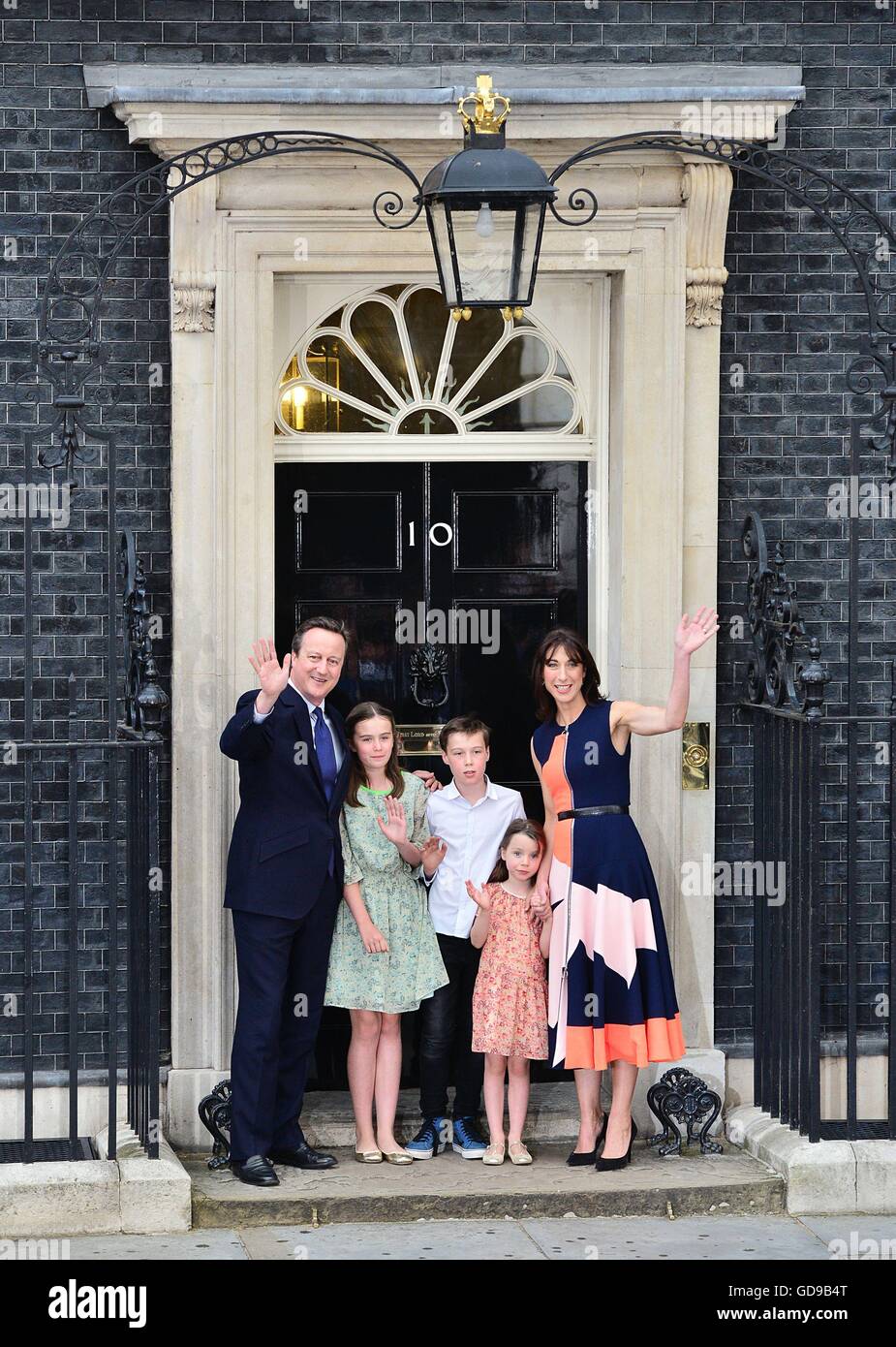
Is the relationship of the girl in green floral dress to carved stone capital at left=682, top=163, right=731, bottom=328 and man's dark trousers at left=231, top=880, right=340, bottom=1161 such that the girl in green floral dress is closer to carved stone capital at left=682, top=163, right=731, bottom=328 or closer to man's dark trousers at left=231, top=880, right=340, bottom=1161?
man's dark trousers at left=231, top=880, right=340, bottom=1161

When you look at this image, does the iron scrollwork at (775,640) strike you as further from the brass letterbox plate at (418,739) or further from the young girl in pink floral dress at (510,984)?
the brass letterbox plate at (418,739)

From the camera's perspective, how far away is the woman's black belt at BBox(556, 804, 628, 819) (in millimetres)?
7168

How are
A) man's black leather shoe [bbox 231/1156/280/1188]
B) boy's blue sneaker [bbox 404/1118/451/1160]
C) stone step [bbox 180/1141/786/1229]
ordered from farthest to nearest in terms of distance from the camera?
boy's blue sneaker [bbox 404/1118/451/1160] → man's black leather shoe [bbox 231/1156/280/1188] → stone step [bbox 180/1141/786/1229]

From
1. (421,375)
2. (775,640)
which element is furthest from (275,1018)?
(421,375)

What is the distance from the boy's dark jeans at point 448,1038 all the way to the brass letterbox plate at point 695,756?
3.72 ft

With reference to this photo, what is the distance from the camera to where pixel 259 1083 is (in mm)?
6984

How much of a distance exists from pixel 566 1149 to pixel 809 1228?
1.09 meters

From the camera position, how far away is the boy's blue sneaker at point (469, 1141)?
7.32m

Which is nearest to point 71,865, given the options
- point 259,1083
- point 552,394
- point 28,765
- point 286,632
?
point 28,765

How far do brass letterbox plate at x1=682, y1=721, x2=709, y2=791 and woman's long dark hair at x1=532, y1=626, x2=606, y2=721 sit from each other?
0.65m

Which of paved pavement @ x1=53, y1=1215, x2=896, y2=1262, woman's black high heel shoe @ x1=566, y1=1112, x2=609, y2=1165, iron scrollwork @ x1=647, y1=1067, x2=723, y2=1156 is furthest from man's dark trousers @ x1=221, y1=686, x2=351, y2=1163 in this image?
iron scrollwork @ x1=647, y1=1067, x2=723, y2=1156

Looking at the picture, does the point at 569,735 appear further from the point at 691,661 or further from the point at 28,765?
the point at 28,765

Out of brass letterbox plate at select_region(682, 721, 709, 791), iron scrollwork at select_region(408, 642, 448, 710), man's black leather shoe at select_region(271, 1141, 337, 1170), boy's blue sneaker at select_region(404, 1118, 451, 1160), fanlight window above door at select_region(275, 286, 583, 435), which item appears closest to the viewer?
man's black leather shoe at select_region(271, 1141, 337, 1170)

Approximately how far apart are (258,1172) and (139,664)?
1.87 m
